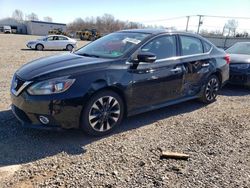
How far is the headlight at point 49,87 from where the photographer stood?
3.65m

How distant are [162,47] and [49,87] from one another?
7.27 feet

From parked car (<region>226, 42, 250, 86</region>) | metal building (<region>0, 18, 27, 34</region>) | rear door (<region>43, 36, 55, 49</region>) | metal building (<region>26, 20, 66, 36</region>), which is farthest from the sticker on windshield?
metal building (<region>0, 18, 27, 34</region>)

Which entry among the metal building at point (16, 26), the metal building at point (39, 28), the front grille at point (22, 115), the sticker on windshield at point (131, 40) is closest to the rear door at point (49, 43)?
the sticker on windshield at point (131, 40)

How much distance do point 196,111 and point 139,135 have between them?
1872mm

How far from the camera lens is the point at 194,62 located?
5410 millimetres

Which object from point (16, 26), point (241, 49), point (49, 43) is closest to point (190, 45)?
point (241, 49)

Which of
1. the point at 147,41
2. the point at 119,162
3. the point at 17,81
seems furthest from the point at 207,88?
the point at 17,81

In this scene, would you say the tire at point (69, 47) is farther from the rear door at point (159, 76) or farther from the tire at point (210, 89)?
the rear door at point (159, 76)

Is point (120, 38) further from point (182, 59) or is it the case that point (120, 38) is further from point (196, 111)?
point (196, 111)

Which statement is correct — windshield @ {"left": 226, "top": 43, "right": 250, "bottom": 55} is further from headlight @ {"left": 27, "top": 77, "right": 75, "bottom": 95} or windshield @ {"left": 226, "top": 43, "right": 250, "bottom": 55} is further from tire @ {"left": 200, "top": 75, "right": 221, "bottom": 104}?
headlight @ {"left": 27, "top": 77, "right": 75, "bottom": 95}

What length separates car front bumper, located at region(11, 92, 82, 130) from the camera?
363 centimetres

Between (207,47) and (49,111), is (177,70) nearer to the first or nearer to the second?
(207,47)

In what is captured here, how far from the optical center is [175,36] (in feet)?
16.9

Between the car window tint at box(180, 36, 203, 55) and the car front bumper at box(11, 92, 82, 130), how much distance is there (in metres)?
2.58
